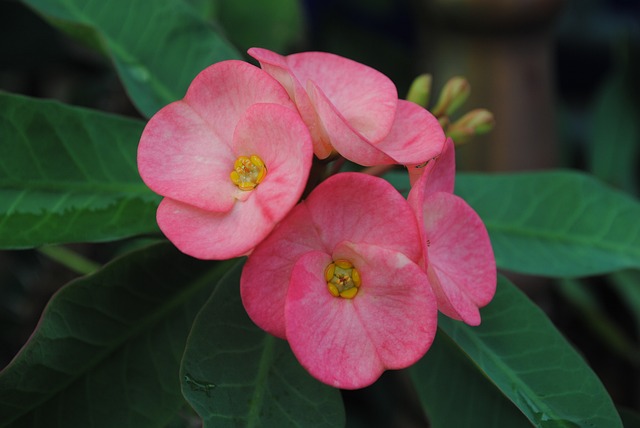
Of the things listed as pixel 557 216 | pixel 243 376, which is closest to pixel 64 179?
pixel 243 376

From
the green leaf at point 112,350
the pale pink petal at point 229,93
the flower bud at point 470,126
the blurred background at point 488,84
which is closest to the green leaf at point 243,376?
the green leaf at point 112,350

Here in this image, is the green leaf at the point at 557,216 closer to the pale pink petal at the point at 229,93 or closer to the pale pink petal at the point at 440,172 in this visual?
the pale pink petal at the point at 440,172

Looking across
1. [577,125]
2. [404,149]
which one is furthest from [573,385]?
[577,125]

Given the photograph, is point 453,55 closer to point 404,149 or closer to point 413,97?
point 413,97

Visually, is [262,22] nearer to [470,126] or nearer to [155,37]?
[155,37]

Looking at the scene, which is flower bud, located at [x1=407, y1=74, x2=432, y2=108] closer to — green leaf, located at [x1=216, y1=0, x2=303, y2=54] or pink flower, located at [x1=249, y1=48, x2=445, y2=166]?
pink flower, located at [x1=249, y1=48, x2=445, y2=166]

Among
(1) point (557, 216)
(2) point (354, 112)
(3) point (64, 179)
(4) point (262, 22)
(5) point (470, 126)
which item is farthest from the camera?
(4) point (262, 22)
